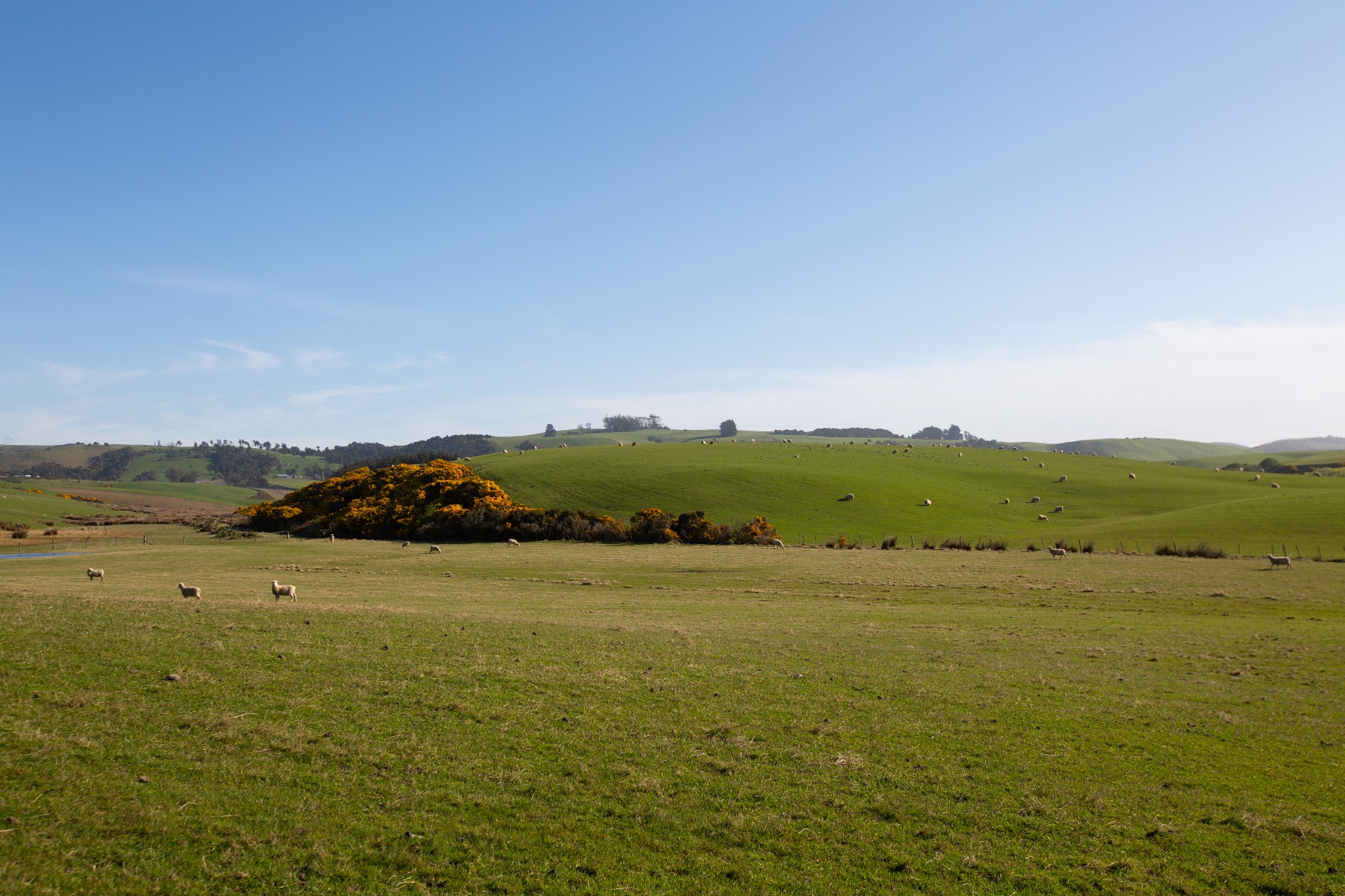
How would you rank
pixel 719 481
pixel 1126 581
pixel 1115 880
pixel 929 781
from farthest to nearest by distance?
pixel 719 481 < pixel 1126 581 < pixel 929 781 < pixel 1115 880

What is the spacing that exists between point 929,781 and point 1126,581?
1333 inches

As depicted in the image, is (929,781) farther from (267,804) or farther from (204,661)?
(204,661)

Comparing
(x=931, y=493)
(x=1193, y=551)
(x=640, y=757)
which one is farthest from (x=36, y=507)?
(x=1193, y=551)

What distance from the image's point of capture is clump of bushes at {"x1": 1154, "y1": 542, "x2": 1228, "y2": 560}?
164 ft

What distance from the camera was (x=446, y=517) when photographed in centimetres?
7106

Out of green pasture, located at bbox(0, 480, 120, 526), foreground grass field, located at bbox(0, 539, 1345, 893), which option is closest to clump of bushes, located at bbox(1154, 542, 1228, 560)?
foreground grass field, located at bbox(0, 539, 1345, 893)

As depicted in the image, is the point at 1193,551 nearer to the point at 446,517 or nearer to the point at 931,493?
the point at 931,493

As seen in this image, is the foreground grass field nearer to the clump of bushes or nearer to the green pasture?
the clump of bushes

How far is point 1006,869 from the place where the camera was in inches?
324

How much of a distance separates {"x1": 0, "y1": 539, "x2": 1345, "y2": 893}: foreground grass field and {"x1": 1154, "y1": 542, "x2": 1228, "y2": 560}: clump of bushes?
32300mm

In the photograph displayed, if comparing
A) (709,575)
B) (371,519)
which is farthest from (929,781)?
(371,519)

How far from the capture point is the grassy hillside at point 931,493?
2618 inches

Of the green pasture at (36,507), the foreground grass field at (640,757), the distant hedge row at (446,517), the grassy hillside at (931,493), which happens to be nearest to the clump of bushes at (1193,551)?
the grassy hillside at (931,493)

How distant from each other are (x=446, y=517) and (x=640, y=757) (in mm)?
63979
